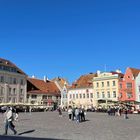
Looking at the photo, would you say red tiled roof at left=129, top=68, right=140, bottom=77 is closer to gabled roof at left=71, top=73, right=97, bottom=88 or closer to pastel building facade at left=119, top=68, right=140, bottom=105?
pastel building facade at left=119, top=68, right=140, bottom=105

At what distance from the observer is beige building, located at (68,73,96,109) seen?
3691 inches

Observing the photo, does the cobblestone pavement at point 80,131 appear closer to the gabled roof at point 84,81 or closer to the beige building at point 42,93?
the gabled roof at point 84,81

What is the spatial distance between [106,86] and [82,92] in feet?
30.1

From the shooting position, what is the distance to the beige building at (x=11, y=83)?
8706 centimetres

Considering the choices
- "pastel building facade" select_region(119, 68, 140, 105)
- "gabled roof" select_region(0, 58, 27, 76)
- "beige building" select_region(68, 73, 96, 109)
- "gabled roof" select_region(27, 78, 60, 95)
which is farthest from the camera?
"gabled roof" select_region(27, 78, 60, 95)

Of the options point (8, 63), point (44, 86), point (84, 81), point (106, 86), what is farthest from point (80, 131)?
point (44, 86)

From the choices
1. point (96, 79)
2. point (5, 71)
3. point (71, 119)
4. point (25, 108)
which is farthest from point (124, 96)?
point (71, 119)

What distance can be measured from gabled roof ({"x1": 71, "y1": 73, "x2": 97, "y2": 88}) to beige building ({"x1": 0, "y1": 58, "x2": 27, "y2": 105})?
15.1m

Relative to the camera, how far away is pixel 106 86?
89.3m

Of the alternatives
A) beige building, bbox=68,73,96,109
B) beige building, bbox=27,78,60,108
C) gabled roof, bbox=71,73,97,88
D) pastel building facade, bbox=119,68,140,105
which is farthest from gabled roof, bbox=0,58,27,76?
pastel building facade, bbox=119,68,140,105

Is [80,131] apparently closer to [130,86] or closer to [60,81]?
[130,86]

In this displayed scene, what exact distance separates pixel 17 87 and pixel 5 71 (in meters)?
6.35

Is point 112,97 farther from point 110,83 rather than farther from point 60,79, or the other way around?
point 60,79

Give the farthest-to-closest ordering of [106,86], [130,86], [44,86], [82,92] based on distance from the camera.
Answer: [44,86] < [82,92] < [106,86] < [130,86]
